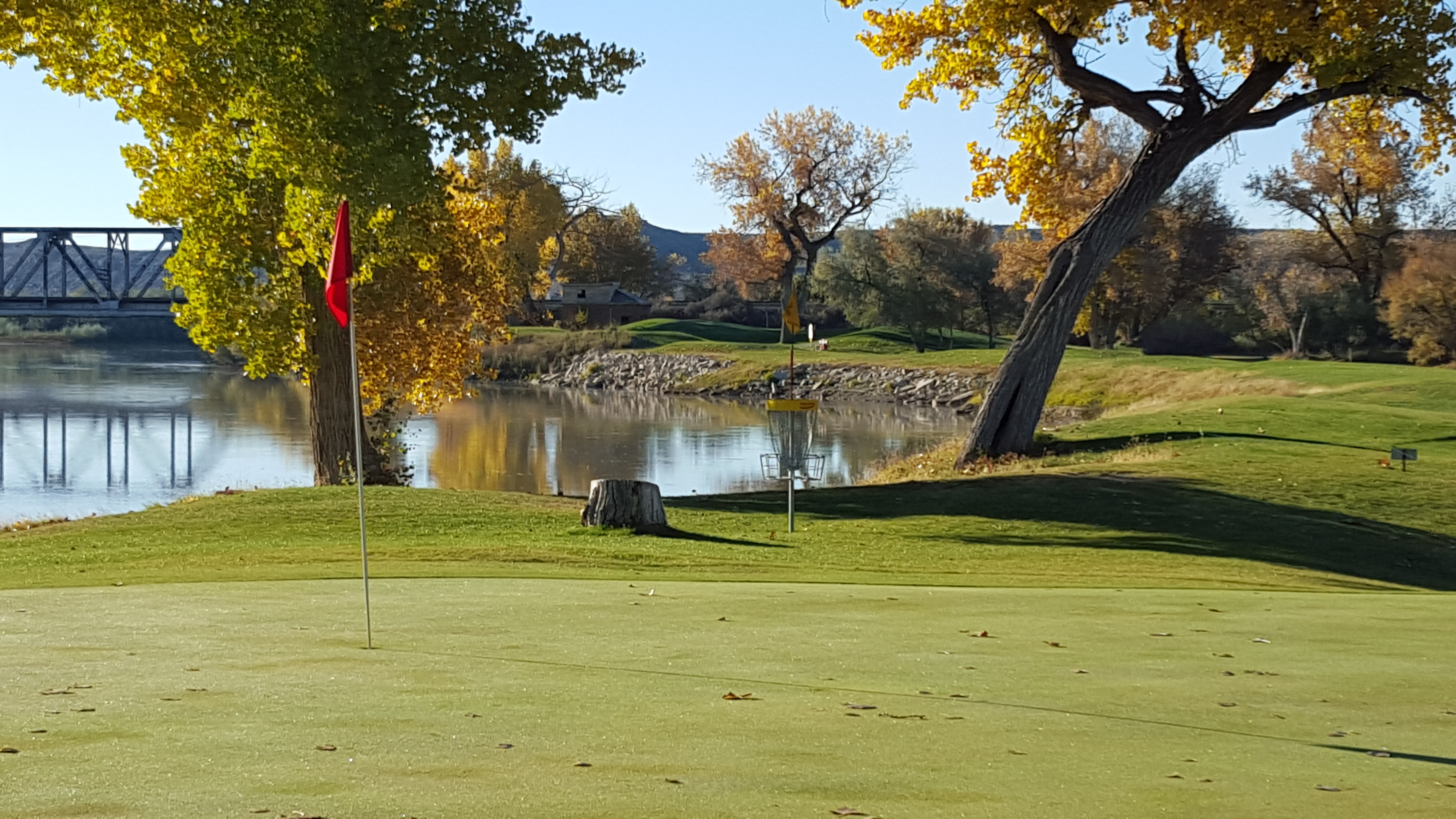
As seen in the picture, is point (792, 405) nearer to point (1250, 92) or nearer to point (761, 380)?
point (1250, 92)

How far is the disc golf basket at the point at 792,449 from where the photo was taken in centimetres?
1797

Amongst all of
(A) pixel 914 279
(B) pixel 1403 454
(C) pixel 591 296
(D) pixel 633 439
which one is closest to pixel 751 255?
(C) pixel 591 296

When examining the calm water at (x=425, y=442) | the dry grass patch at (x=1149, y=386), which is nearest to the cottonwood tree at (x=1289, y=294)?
the dry grass patch at (x=1149, y=386)

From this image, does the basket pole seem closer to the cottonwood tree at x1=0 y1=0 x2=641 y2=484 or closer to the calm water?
the cottonwood tree at x1=0 y1=0 x2=641 y2=484

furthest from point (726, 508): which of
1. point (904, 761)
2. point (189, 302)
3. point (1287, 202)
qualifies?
point (1287, 202)

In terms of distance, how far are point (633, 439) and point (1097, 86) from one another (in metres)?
21.9

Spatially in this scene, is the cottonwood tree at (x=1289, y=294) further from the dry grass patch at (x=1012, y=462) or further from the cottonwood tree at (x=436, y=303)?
the cottonwood tree at (x=436, y=303)

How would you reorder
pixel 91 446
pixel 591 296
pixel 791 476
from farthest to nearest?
pixel 591 296
pixel 91 446
pixel 791 476

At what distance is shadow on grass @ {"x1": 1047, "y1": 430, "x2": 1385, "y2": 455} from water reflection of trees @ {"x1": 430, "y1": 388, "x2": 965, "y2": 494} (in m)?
6.48

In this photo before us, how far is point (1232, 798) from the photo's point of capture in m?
5.27

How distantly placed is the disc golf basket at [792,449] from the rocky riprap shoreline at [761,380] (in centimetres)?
2125

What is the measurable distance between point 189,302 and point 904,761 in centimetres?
2095

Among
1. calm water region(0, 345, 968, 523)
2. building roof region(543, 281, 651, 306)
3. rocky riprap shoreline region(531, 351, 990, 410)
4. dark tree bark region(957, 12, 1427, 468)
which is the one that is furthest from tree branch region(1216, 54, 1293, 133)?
building roof region(543, 281, 651, 306)

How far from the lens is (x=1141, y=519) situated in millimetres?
20719
